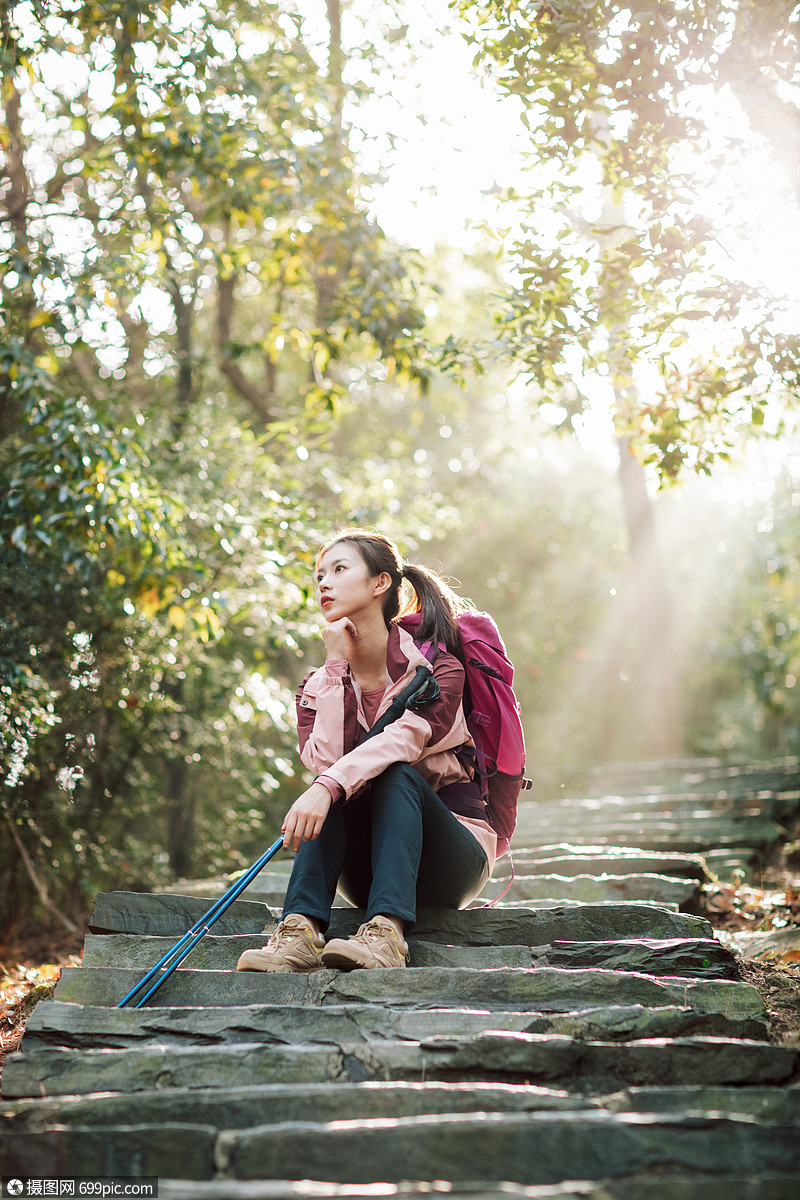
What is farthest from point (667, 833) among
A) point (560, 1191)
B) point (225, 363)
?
point (225, 363)

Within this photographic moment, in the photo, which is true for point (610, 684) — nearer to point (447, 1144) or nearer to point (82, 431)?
point (82, 431)

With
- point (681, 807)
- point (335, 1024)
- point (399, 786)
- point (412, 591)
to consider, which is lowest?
point (335, 1024)

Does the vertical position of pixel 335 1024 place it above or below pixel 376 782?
below

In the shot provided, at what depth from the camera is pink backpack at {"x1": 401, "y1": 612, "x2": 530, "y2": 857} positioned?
300 centimetres

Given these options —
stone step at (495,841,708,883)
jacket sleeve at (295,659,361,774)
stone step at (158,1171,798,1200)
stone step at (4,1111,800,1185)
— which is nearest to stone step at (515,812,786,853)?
stone step at (495,841,708,883)

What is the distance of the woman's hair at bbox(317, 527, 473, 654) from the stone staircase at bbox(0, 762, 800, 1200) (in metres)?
0.90

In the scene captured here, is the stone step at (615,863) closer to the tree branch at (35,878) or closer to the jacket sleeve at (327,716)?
the jacket sleeve at (327,716)

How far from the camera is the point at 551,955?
8.64ft

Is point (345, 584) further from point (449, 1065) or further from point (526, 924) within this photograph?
point (449, 1065)

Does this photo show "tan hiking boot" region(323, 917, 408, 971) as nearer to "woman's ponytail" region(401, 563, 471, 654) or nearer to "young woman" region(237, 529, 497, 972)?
"young woman" region(237, 529, 497, 972)

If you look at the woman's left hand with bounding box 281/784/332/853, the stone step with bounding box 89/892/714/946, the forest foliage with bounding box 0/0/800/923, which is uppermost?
the forest foliage with bounding box 0/0/800/923

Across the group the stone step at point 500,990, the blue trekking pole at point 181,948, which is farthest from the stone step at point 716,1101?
the blue trekking pole at point 181,948

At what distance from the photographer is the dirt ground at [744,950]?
8.81 ft

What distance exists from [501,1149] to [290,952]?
0.98 metres
